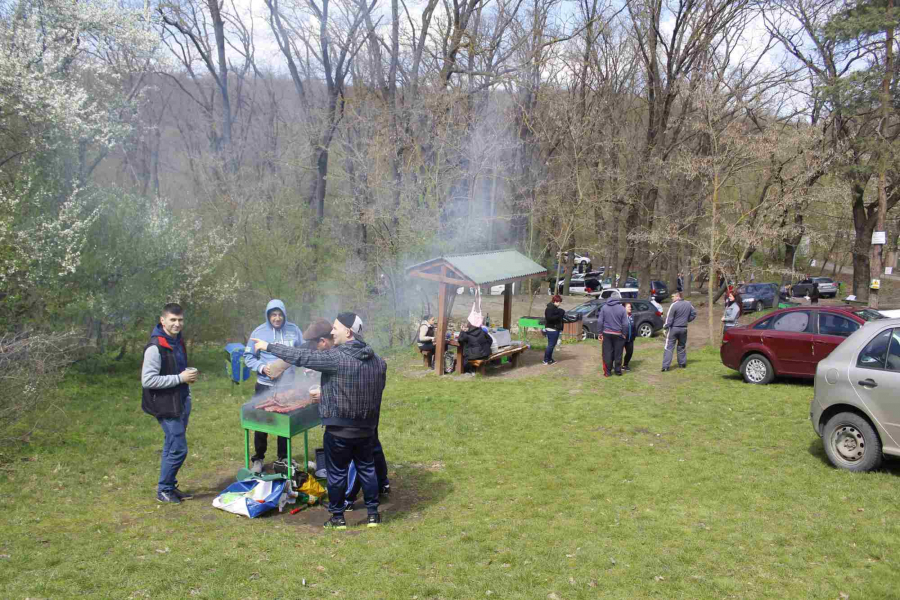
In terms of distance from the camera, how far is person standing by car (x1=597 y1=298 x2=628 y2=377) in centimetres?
1276

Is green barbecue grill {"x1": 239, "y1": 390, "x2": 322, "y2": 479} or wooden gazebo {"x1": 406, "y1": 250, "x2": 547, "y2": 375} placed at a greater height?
wooden gazebo {"x1": 406, "y1": 250, "x2": 547, "y2": 375}

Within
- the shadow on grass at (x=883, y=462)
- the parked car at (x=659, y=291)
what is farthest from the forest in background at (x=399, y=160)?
the shadow on grass at (x=883, y=462)

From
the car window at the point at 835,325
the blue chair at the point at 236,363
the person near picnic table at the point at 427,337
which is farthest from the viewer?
the person near picnic table at the point at 427,337

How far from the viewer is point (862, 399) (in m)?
6.46

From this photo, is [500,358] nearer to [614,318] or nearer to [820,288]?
[614,318]

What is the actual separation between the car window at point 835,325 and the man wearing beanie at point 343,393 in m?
8.49

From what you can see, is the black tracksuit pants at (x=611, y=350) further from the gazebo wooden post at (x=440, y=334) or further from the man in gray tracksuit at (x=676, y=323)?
the gazebo wooden post at (x=440, y=334)

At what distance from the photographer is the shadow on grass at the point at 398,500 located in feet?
19.4

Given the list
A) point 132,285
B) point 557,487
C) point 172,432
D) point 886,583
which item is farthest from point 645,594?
point 132,285

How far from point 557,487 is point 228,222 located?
17447mm

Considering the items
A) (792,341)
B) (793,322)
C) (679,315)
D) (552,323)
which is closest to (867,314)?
(793,322)

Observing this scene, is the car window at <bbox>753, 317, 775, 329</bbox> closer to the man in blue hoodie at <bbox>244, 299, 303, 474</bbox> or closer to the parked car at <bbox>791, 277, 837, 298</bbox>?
the man in blue hoodie at <bbox>244, 299, 303, 474</bbox>

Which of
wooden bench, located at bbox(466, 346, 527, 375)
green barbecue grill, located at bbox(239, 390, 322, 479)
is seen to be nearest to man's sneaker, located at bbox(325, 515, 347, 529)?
green barbecue grill, located at bbox(239, 390, 322, 479)

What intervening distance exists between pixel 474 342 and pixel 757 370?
5.37 metres
